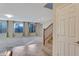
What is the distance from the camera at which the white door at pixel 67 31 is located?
1.71m

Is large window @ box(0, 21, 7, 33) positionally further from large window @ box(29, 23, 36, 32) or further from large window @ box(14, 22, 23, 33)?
large window @ box(29, 23, 36, 32)

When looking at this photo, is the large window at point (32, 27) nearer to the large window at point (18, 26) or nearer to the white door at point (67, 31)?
the large window at point (18, 26)

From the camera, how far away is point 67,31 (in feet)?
5.88

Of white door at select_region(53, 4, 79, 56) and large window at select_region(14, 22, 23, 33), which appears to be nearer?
white door at select_region(53, 4, 79, 56)

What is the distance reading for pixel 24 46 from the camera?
190cm

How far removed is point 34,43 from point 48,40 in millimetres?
236

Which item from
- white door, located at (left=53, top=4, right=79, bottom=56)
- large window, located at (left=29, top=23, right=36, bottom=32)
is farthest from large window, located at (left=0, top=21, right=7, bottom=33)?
white door, located at (left=53, top=4, right=79, bottom=56)

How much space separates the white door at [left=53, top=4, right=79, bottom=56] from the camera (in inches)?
67.5

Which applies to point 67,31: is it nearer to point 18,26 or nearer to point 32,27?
point 32,27

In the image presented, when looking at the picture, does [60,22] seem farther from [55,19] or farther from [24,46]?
[24,46]

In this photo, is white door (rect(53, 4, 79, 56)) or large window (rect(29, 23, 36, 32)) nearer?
white door (rect(53, 4, 79, 56))

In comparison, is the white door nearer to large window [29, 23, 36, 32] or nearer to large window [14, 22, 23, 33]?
large window [29, 23, 36, 32]

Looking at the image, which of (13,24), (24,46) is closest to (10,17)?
(13,24)

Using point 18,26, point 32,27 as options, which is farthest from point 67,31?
point 18,26
